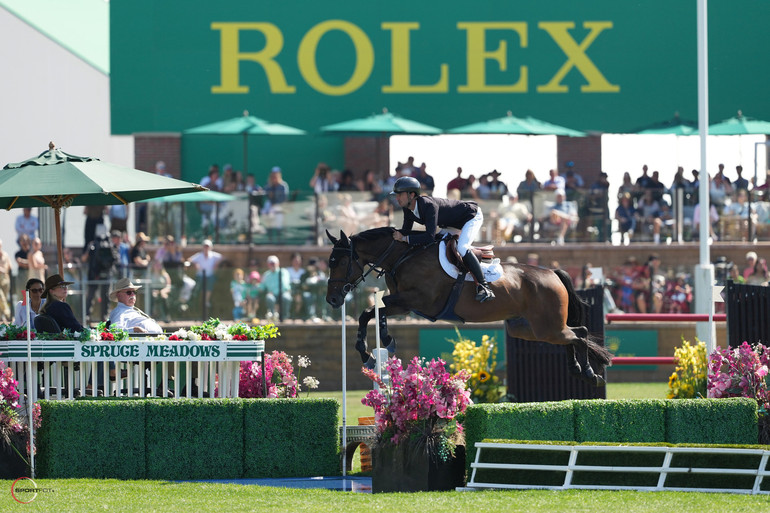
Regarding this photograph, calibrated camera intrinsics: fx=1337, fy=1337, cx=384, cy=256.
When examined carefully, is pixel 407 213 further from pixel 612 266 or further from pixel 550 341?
pixel 612 266

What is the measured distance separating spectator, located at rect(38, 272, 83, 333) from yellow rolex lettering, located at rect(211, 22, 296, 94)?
612 inches

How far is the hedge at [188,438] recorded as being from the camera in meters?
10.3

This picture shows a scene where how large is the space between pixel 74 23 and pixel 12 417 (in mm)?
24443

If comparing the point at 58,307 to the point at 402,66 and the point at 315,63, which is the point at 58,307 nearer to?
the point at 315,63

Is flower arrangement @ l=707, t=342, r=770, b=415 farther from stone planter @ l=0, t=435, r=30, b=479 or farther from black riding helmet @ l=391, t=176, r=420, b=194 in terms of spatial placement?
stone planter @ l=0, t=435, r=30, b=479

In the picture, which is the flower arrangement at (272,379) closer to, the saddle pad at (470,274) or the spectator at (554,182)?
the saddle pad at (470,274)

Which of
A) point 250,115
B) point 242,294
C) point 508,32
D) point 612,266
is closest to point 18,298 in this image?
point 242,294

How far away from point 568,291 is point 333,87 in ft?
48.9

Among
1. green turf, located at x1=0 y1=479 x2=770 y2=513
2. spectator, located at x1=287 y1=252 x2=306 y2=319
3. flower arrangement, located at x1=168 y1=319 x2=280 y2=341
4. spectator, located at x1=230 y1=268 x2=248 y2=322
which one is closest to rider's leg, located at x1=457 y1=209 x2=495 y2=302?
flower arrangement, located at x1=168 y1=319 x2=280 y2=341

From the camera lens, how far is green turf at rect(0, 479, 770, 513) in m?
8.45

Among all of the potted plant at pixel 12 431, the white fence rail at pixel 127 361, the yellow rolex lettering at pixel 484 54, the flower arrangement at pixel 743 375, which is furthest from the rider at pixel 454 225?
the yellow rolex lettering at pixel 484 54

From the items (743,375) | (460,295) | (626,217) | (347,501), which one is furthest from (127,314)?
(626,217)

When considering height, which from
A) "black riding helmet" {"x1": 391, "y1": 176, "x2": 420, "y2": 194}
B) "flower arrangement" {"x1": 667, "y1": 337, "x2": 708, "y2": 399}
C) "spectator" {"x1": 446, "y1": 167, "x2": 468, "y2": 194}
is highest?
"spectator" {"x1": 446, "y1": 167, "x2": 468, "y2": 194}

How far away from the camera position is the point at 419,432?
983 centimetres
